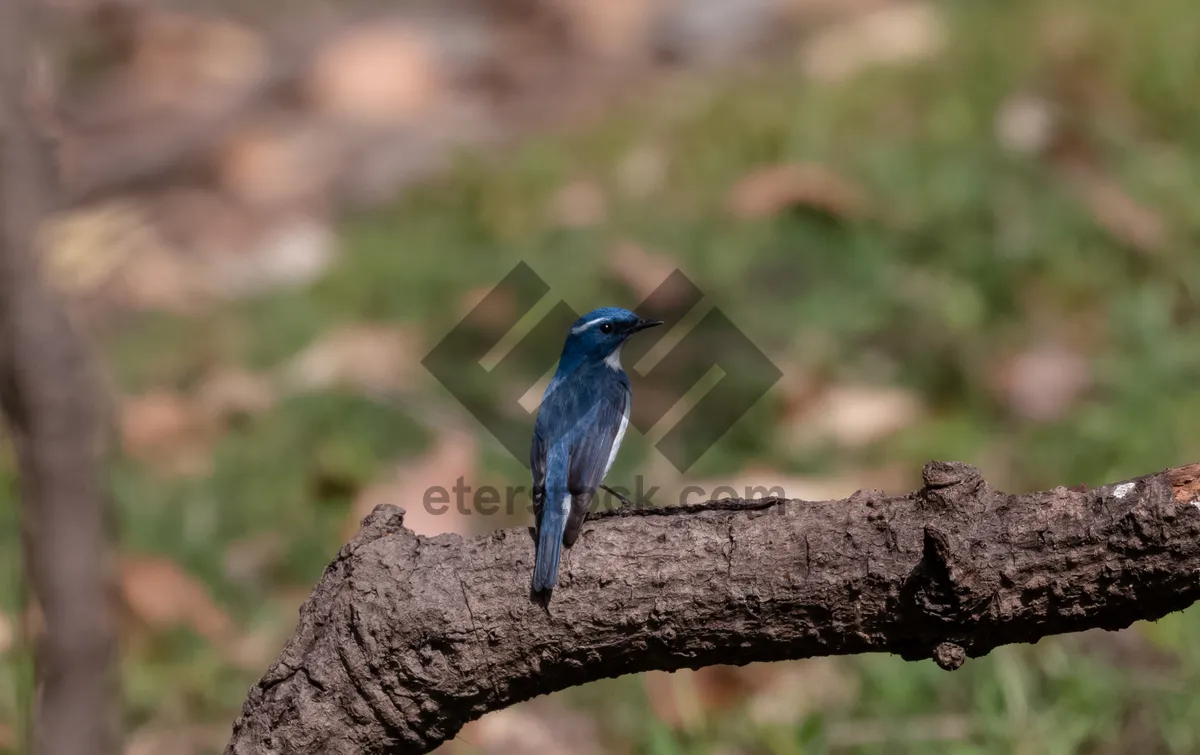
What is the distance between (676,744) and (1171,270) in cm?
423

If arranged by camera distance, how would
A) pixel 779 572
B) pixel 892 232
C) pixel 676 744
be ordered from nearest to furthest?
pixel 779 572 < pixel 676 744 < pixel 892 232

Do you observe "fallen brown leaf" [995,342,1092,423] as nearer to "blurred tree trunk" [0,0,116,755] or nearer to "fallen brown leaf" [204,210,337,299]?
"fallen brown leaf" [204,210,337,299]

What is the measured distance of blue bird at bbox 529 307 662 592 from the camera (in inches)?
121

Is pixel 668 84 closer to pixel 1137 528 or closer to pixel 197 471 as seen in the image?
pixel 197 471

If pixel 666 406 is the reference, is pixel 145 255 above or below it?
above

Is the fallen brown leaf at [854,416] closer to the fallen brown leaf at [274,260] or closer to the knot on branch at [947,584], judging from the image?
the fallen brown leaf at [274,260]

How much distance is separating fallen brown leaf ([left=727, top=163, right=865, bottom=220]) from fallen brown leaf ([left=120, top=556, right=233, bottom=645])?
12.2 feet

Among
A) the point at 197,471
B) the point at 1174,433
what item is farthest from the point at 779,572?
the point at 197,471

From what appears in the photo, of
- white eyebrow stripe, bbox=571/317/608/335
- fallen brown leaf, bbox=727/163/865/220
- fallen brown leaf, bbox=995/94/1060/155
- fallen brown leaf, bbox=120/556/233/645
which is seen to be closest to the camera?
white eyebrow stripe, bbox=571/317/608/335

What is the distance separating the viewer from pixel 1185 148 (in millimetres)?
7820

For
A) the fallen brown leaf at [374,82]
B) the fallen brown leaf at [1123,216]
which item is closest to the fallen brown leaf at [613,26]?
the fallen brown leaf at [374,82]

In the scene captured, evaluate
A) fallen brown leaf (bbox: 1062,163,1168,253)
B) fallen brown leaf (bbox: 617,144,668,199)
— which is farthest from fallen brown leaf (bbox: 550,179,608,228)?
fallen brown leaf (bbox: 1062,163,1168,253)

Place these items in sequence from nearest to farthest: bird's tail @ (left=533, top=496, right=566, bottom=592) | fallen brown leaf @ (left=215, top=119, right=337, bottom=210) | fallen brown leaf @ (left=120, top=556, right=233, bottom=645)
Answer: bird's tail @ (left=533, top=496, right=566, bottom=592)
fallen brown leaf @ (left=120, top=556, right=233, bottom=645)
fallen brown leaf @ (left=215, top=119, right=337, bottom=210)

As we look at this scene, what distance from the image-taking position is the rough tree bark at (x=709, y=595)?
102 inches
